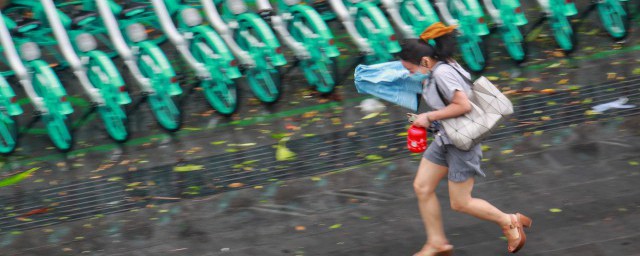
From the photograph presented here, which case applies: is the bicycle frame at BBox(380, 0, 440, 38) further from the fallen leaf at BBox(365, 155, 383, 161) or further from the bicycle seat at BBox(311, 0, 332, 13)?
the fallen leaf at BBox(365, 155, 383, 161)

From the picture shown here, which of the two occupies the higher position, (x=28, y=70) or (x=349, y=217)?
(x=28, y=70)

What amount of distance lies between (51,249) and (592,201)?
398 centimetres

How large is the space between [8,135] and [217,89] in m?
2.05

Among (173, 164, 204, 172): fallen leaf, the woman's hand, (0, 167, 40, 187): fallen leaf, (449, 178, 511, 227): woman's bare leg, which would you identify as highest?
the woman's hand

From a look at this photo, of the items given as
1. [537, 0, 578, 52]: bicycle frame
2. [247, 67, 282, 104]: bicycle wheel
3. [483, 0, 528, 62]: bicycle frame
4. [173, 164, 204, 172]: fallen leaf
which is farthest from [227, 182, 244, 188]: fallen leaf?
[537, 0, 578, 52]: bicycle frame

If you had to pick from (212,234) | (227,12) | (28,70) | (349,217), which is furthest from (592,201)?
(28,70)

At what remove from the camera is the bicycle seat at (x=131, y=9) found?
33.4 ft

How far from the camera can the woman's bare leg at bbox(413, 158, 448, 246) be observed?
6.36m

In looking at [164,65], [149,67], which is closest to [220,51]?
[164,65]

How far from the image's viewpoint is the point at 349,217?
7.39m

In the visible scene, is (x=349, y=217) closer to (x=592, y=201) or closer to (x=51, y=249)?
(x=592, y=201)

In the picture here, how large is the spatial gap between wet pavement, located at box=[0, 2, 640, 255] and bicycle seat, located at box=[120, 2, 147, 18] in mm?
998

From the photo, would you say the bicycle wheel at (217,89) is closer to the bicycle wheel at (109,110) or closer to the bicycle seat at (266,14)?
the bicycle seat at (266,14)

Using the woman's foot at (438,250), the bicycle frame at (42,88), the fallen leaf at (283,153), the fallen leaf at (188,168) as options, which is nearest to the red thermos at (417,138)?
the woman's foot at (438,250)
